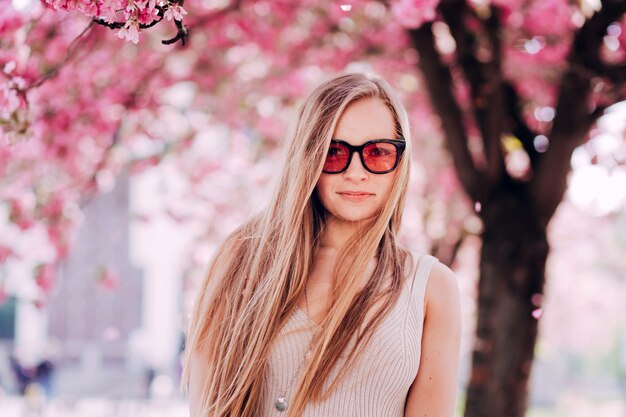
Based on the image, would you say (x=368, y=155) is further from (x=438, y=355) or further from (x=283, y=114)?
(x=283, y=114)

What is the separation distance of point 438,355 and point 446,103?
2.82 m

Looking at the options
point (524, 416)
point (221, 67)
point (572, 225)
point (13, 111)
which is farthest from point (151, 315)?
point (13, 111)

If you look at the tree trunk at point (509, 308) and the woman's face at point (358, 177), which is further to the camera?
the tree trunk at point (509, 308)

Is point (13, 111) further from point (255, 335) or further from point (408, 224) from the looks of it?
point (408, 224)

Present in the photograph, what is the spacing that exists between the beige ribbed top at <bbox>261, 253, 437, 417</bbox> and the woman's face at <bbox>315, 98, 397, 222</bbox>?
0.93 feet

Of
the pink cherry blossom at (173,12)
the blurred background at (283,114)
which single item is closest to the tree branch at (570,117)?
the blurred background at (283,114)

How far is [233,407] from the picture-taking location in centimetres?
202

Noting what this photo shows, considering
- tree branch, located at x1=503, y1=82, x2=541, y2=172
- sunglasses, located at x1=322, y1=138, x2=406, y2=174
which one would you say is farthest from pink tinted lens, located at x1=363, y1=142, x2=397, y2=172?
tree branch, located at x1=503, y1=82, x2=541, y2=172

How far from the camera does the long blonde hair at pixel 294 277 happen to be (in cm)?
203

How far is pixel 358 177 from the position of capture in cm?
212

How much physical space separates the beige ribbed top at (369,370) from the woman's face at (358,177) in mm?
284

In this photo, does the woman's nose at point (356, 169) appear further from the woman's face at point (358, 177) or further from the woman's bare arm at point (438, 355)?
the woman's bare arm at point (438, 355)

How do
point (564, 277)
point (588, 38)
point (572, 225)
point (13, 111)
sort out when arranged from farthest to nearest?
point (564, 277) < point (572, 225) < point (588, 38) < point (13, 111)

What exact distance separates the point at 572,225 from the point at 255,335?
16484 mm
